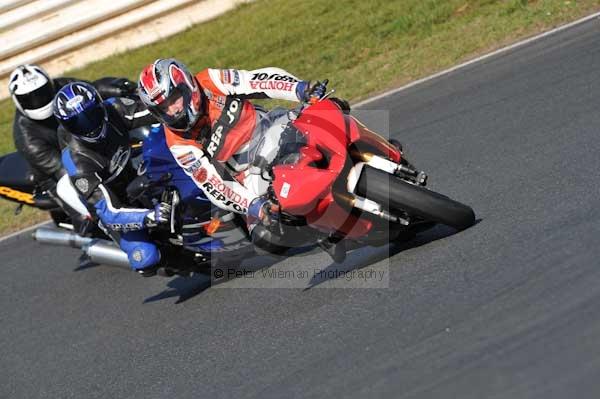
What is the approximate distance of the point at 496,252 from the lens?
537 cm

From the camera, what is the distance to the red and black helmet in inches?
235

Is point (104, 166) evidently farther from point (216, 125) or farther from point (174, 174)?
point (216, 125)

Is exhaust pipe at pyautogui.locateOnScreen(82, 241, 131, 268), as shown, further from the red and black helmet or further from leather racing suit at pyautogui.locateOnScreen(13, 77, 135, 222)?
the red and black helmet

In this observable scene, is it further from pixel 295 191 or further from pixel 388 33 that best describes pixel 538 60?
pixel 295 191

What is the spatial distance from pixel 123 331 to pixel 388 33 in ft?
21.3

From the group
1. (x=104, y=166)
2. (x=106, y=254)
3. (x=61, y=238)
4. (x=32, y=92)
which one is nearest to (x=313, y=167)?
(x=104, y=166)

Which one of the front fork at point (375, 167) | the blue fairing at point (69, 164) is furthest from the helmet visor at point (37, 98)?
the front fork at point (375, 167)

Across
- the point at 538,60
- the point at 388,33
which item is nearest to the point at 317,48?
the point at 388,33

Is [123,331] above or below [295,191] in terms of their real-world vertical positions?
below

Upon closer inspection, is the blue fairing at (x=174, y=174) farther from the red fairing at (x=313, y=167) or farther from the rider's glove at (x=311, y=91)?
the red fairing at (x=313, y=167)

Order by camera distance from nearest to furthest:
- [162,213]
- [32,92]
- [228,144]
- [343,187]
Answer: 1. [343,187]
2. [228,144]
3. [162,213]
4. [32,92]

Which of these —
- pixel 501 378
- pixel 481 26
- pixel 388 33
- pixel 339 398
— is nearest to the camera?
pixel 501 378

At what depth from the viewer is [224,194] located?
606cm

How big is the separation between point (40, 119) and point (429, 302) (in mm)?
4696
